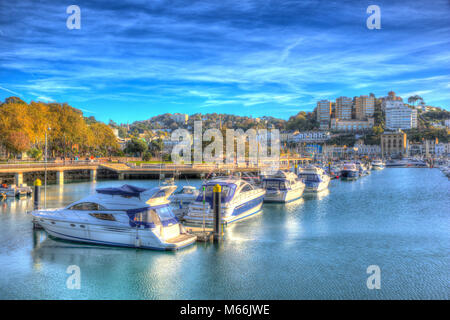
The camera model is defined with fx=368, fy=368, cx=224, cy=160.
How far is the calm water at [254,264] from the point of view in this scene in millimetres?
13938

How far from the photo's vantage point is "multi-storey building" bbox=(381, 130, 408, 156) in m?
189

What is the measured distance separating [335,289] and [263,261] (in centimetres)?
401

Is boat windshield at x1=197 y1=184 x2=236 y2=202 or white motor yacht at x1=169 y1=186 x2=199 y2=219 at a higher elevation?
boat windshield at x1=197 y1=184 x2=236 y2=202

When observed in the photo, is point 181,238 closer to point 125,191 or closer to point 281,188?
point 125,191

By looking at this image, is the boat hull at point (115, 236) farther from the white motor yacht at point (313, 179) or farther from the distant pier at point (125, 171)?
the distant pier at point (125, 171)

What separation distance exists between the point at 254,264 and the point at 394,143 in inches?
7741

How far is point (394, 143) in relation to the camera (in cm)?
19250

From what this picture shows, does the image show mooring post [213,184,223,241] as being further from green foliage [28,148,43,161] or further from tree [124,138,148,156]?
tree [124,138,148,156]

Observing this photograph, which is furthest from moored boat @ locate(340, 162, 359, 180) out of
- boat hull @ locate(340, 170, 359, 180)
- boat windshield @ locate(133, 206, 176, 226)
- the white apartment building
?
the white apartment building

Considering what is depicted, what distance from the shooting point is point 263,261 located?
17.3m

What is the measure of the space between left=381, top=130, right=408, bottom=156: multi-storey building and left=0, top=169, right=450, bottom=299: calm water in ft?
587

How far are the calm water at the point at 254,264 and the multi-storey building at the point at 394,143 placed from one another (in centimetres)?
17877

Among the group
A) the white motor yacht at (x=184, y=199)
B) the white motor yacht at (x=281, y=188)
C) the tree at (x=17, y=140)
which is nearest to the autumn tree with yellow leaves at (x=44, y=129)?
the tree at (x=17, y=140)
